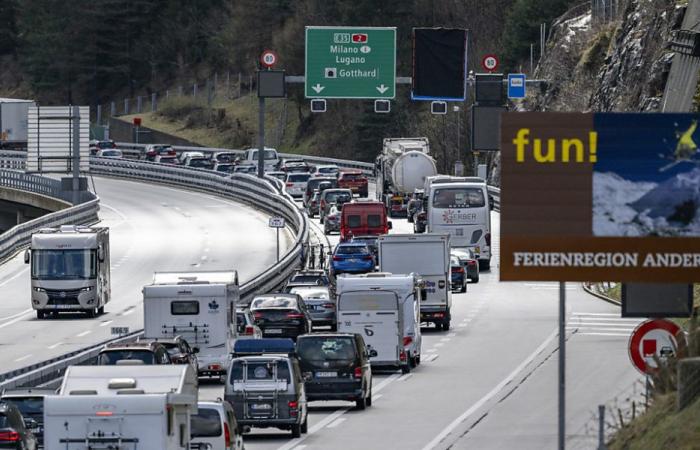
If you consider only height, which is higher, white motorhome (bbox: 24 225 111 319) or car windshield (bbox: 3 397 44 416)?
white motorhome (bbox: 24 225 111 319)

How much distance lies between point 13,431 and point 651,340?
10467 millimetres

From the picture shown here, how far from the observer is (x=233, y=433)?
87.9 ft

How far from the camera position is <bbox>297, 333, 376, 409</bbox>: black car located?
37125mm

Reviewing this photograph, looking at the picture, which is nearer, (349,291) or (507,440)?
(507,440)

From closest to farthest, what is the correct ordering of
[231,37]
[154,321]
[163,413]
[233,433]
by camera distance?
[163,413] → [233,433] → [154,321] → [231,37]

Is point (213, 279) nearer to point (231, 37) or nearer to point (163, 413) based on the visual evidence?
point (163, 413)

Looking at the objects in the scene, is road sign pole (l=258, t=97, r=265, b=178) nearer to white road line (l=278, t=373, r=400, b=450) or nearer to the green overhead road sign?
the green overhead road sign

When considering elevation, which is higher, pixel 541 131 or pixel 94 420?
pixel 541 131

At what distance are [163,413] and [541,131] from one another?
6.01m


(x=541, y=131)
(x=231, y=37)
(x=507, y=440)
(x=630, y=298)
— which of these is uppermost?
(x=231, y=37)

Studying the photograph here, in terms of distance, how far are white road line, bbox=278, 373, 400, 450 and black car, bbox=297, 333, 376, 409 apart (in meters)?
0.48

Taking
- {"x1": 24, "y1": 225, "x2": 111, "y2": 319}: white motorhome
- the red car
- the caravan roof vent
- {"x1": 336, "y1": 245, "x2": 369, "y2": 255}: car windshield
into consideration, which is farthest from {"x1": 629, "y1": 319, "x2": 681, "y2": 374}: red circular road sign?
the red car

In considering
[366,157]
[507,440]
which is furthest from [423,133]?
[507,440]

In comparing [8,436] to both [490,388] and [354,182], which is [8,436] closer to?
[490,388]
